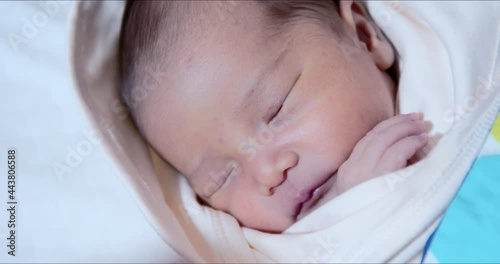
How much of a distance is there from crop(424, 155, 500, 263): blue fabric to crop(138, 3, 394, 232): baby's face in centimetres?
19

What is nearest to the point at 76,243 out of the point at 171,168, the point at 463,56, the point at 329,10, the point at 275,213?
the point at 171,168

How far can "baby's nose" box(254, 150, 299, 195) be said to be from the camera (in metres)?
1.00

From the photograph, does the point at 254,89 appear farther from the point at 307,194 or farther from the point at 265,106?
the point at 307,194

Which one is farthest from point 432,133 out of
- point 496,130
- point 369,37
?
point 369,37

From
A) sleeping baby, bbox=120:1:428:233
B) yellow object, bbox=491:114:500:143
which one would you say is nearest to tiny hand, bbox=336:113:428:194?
sleeping baby, bbox=120:1:428:233

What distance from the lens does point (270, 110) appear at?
3.39ft

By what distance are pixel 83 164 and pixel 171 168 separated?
18 centimetres

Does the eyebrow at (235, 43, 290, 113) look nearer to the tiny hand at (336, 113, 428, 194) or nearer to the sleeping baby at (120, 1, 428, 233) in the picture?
the sleeping baby at (120, 1, 428, 233)

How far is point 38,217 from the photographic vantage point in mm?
1084

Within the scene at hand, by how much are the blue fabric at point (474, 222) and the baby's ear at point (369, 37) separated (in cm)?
30

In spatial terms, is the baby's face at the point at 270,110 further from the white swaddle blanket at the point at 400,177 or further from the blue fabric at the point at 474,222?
the blue fabric at the point at 474,222

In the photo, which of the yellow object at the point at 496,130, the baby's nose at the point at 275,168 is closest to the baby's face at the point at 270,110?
the baby's nose at the point at 275,168

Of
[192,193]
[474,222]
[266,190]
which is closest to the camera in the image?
[474,222]

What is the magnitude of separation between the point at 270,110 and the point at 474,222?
1.23ft
